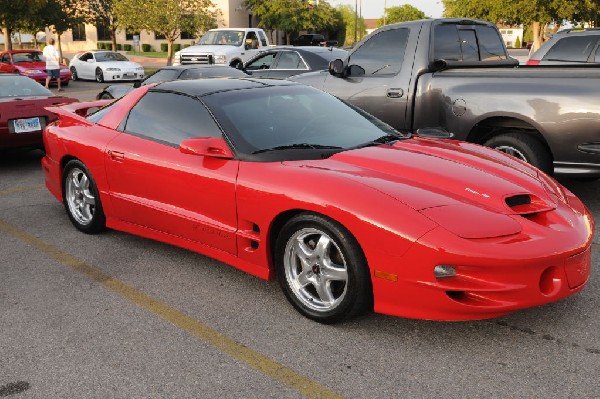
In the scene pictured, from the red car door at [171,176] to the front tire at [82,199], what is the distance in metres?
0.34

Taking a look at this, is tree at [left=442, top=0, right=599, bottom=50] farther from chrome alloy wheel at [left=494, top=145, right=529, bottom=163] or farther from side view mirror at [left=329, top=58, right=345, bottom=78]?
chrome alloy wheel at [left=494, top=145, right=529, bottom=163]

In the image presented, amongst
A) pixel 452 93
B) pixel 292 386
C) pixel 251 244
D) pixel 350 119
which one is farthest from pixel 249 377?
pixel 452 93

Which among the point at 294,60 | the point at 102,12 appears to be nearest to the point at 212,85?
the point at 294,60

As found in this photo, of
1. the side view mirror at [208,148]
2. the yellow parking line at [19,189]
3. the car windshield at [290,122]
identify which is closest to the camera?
the side view mirror at [208,148]

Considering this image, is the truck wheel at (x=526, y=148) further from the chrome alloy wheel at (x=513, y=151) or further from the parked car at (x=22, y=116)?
the parked car at (x=22, y=116)

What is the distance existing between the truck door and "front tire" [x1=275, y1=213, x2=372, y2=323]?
3.74m

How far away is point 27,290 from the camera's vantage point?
173 inches

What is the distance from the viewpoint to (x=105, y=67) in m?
25.7

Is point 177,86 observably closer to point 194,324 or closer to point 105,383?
point 194,324

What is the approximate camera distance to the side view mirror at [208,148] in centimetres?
418

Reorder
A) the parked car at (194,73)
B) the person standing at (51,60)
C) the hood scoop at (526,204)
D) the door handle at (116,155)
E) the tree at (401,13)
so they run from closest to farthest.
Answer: the hood scoop at (526,204) → the door handle at (116,155) → the parked car at (194,73) → the person standing at (51,60) → the tree at (401,13)

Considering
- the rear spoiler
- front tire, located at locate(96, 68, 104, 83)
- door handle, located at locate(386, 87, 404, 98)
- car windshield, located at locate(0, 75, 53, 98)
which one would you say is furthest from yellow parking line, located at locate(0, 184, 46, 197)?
front tire, located at locate(96, 68, 104, 83)

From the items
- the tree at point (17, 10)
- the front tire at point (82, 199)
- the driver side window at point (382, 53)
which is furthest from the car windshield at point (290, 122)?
the tree at point (17, 10)

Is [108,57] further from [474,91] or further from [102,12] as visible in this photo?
[474,91]
